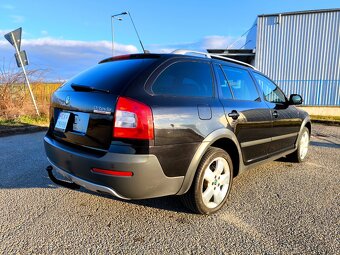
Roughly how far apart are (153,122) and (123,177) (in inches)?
20.6

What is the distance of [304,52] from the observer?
15648mm

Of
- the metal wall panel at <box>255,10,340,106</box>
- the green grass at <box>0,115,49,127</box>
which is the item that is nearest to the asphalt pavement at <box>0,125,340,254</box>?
the green grass at <box>0,115,49,127</box>

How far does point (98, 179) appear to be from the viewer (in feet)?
8.16

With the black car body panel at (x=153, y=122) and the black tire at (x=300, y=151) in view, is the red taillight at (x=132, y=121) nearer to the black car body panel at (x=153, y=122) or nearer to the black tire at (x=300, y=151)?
the black car body panel at (x=153, y=122)

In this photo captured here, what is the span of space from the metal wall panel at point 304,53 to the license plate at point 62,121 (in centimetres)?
1484

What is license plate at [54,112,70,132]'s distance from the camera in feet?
9.39

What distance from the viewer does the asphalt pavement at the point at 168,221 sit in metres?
2.45

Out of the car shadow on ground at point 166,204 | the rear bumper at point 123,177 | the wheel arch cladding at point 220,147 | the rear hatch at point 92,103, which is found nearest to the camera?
the rear bumper at point 123,177

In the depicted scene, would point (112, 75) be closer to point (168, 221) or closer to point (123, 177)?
point (123, 177)

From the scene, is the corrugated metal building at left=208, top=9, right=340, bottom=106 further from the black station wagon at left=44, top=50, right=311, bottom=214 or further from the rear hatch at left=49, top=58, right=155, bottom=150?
the rear hatch at left=49, top=58, right=155, bottom=150

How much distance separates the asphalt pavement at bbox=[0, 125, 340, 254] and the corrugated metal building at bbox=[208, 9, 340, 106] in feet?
41.2

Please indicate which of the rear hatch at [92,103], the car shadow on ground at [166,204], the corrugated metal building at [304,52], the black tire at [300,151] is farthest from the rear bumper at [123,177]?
the corrugated metal building at [304,52]

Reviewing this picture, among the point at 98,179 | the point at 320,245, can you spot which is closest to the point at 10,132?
the point at 98,179

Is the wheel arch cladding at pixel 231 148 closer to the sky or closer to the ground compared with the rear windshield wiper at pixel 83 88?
closer to the ground
